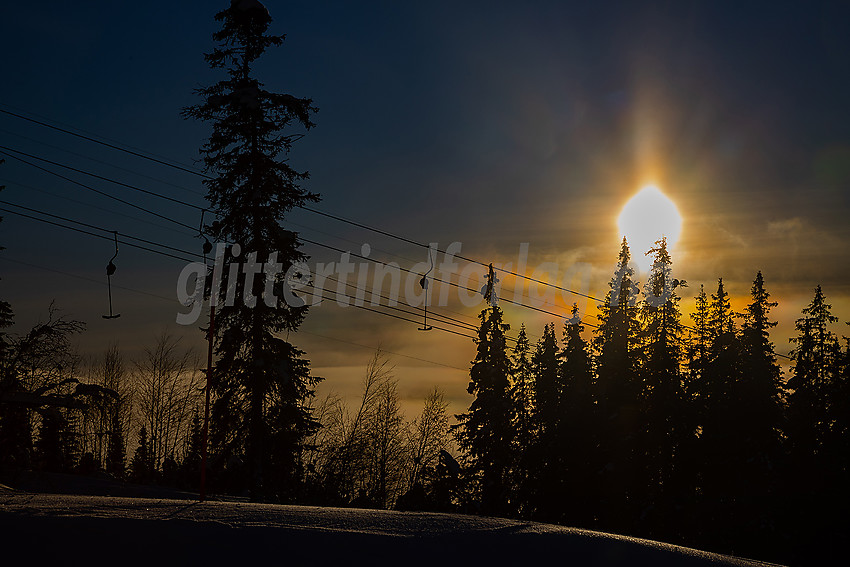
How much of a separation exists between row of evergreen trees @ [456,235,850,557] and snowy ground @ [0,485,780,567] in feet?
106

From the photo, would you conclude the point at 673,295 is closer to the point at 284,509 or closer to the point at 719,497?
the point at 719,497

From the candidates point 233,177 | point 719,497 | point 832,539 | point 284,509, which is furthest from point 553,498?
point 284,509

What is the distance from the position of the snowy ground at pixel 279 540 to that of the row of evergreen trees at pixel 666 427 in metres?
32.3

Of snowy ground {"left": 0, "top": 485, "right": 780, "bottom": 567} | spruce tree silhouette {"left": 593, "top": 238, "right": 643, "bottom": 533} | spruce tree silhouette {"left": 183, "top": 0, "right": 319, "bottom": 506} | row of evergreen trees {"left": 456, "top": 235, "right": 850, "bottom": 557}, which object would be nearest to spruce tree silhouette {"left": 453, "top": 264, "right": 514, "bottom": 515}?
row of evergreen trees {"left": 456, "top": 235, "right": 850, "bottom": 557}

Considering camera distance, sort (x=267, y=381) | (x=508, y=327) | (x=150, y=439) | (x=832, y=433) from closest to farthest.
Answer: (x=267, y=381)
(x=832, y=433)
(x=508, y=327)
(x=150, y=439)

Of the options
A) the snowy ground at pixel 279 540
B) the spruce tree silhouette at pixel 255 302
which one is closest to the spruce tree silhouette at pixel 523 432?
the spruce tree silhouette at pixel 255 302

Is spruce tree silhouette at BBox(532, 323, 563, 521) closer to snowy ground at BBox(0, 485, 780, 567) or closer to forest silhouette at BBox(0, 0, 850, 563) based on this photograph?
forest silhouette at BBox(0, 0, 850, 563)

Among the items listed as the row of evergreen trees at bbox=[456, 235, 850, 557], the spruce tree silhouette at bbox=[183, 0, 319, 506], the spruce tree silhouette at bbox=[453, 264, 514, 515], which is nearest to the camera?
the spruce tree silhouette at bbox=[183, 0, 319, 506]

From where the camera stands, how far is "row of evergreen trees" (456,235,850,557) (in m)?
45.6

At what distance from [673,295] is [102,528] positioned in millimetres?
47671

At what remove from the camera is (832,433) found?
48.9m

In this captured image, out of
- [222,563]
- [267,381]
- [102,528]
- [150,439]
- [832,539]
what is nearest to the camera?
[222,563]

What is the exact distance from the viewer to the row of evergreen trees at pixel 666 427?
149ft

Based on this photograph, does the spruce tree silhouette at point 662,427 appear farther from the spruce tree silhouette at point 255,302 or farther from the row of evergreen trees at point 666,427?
the spruce tree silhouette at point 255,302
